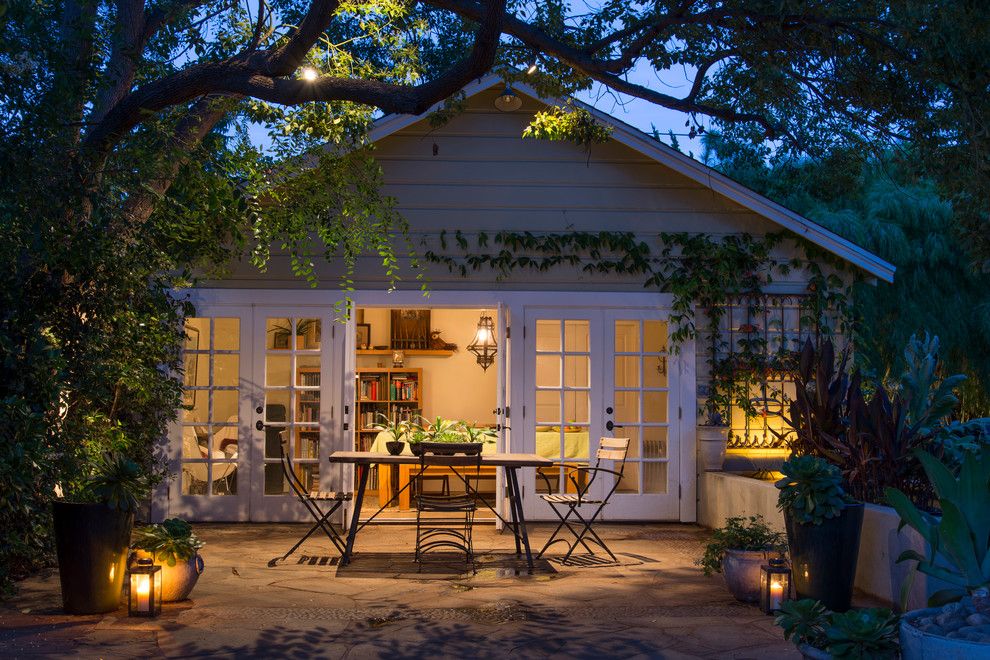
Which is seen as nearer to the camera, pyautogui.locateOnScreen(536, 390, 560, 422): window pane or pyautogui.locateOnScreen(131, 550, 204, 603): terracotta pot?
pyautogui.locateOnScreen(131, 550, 204, 603): terracotta pot

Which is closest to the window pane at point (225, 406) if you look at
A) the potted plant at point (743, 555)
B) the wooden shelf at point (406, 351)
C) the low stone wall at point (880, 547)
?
the wooden shelf at point (406, 351)

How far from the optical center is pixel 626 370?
988 centimetres

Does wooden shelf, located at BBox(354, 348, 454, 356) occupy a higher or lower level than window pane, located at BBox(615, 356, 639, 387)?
higher

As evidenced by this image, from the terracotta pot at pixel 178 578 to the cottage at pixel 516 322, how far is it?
322cm

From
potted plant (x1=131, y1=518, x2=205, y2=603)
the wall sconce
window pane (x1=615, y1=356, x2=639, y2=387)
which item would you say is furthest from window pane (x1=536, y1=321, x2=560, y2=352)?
potted plant (x1=131, y1=518, x2=205, y2=603)

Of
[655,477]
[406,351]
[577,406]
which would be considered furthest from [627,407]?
[406,351]

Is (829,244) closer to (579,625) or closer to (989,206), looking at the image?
(989,206)

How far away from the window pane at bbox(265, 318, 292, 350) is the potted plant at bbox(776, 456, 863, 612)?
16.8ft

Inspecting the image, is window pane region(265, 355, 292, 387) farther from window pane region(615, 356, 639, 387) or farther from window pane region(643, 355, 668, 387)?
window pane region(643, 355, 668, 387)

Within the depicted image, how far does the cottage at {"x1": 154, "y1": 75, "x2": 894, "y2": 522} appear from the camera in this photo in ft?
31.4

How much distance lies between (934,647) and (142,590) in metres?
4.06

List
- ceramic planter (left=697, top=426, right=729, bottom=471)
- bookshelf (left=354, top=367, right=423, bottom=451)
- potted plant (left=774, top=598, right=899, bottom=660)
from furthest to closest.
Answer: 1. bookshelf (left=354, top=367, right=423, bottom=451)
2. ceramic planter (left=697, top=426, right=729, bottom=471)
3. potted plant (left=774, top=598, right=899, bottom=660)

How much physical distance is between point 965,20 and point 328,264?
18.8 feet

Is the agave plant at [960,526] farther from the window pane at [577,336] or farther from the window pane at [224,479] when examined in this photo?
the window pane at [224,479]
